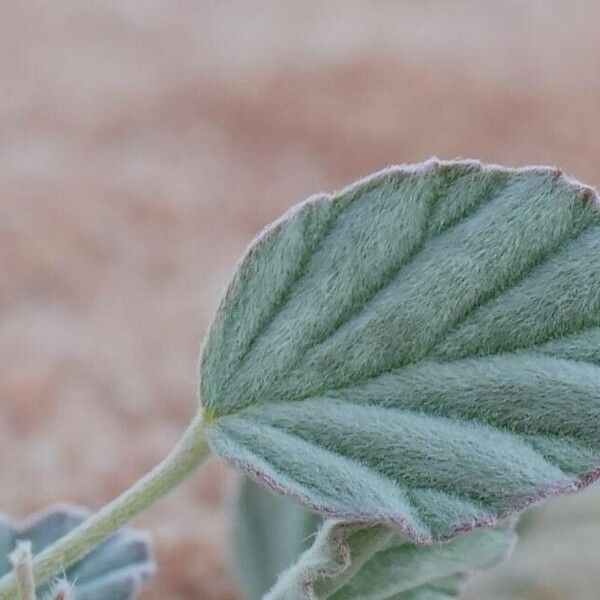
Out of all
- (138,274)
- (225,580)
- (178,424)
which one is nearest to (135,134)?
(138,274)

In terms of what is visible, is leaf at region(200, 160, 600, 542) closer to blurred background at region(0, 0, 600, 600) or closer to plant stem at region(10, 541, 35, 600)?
plant stem at region(10, 541, 35, 600)

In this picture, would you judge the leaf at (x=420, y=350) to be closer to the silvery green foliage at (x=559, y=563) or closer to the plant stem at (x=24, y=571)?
the plant stem at (x=24, y=571)

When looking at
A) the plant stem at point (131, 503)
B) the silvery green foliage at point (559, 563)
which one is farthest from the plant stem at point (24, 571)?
the silvery green foliage at point (559, 563)

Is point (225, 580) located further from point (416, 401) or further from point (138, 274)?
point (416, 401)

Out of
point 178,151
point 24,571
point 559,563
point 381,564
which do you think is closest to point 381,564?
A: point 381,564

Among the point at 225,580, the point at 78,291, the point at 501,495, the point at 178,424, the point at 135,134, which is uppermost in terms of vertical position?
the point at 135,134

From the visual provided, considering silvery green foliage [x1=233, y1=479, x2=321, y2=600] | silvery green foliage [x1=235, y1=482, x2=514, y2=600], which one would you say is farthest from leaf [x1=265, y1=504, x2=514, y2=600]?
silvery green foliage [x1=233, y1=479, x2=321, y2=600]
